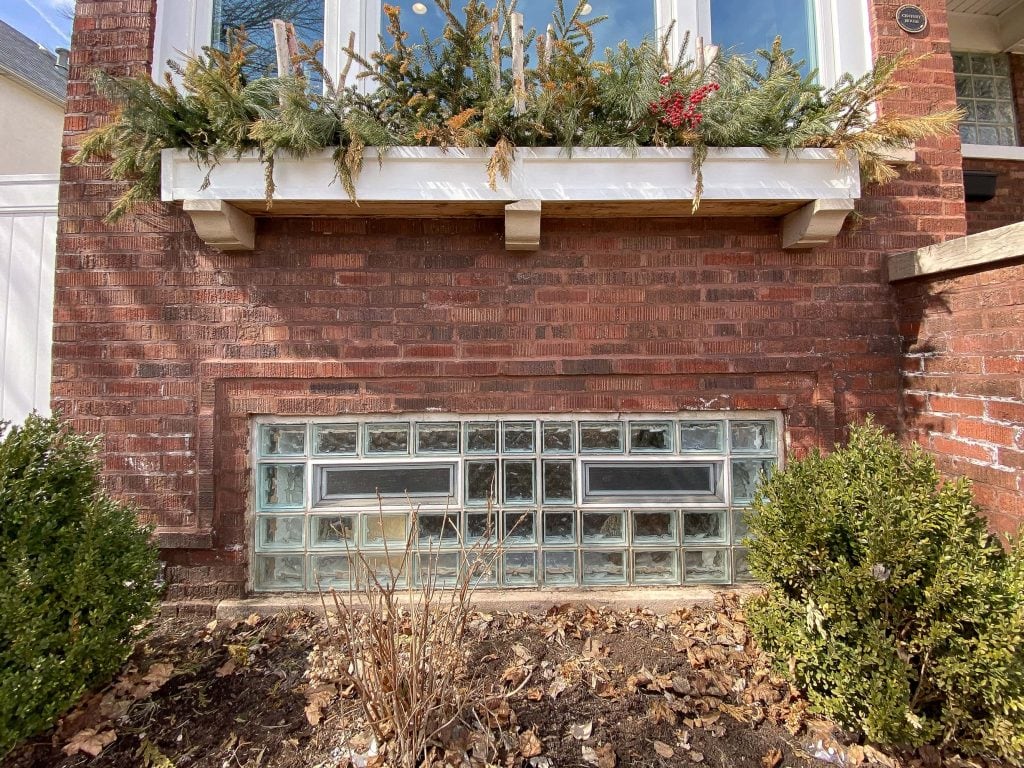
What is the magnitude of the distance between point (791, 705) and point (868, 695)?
1.22ft

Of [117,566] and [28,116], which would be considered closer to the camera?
[117,566]

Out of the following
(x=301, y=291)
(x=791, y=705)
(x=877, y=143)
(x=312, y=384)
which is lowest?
(x=791, y=705)

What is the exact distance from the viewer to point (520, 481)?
9.14 ft

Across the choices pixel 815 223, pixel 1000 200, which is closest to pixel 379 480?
pixel 815 223

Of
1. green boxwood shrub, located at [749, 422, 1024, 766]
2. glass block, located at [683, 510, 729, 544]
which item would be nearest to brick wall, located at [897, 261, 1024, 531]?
green boxwood shrub, located at [749, 422, 1024, 766]

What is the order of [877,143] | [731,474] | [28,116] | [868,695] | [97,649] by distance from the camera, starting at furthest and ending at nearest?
[28,116] → [731,474] → [877,143] → [97,649] → [868,695]

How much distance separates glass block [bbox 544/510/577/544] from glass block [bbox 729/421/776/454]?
1.03m

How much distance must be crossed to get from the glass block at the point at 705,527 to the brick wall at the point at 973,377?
1.12 meters

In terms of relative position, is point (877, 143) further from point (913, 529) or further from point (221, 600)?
point (221, 600)

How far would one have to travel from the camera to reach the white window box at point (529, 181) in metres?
2.39

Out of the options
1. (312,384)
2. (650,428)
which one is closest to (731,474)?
(650,428)

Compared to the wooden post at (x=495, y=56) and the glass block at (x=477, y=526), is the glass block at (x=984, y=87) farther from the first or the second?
the glass block at (x=477, y=526)

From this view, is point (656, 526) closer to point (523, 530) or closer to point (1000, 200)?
point (523, 530)

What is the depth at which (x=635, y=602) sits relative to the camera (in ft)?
8.64
